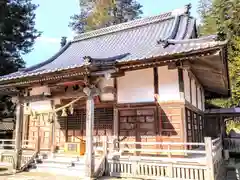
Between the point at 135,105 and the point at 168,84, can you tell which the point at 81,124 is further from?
the point at 168,84

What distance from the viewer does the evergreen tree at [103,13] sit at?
28.7 m

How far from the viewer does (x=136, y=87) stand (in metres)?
9.55

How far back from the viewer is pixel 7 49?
19.5 meters

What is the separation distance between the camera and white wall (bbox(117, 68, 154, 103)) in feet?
30.6

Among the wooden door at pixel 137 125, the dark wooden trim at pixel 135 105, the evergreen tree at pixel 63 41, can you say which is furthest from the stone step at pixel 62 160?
the evergreen tree at pixel 63 41

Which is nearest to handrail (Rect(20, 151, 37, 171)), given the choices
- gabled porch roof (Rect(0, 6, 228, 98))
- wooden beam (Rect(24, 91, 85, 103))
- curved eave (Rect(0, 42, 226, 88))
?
wooden beam (Rect(24, 91, 85, 103))

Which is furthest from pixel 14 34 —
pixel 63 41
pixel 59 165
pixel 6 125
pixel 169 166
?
pixel 169 166

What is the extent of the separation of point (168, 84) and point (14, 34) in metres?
16.1

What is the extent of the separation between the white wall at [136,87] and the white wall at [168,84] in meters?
0.37

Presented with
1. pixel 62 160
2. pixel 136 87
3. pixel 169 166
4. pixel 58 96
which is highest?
pixel 136 87

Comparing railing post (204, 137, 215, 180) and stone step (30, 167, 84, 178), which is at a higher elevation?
railing post (204, 137, 215, 180)

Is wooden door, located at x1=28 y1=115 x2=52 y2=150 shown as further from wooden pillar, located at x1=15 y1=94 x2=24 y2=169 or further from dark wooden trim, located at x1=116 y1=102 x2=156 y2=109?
dark wooden trim, located at x1=116 y1=102 x2=156 y2=109

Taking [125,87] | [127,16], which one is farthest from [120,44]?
[127,16]

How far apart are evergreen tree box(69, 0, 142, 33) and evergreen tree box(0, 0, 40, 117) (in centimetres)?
889
